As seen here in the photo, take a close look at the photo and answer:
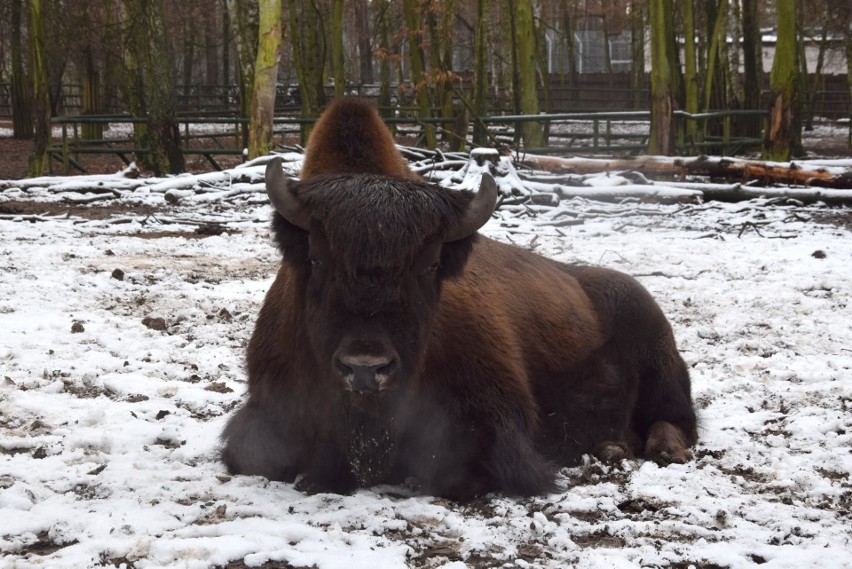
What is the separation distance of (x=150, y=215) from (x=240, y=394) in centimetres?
750

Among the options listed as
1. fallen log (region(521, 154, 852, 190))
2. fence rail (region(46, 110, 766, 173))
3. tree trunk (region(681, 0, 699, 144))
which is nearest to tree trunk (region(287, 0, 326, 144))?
fence rail (region(46, 110, 766, 173))

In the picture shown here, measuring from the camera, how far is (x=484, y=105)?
77.4 feet

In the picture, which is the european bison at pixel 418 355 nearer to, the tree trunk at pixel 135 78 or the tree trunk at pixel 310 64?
the tree trunk at pixel 135 78

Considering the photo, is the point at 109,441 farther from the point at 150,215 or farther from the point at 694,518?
the point at 150,215

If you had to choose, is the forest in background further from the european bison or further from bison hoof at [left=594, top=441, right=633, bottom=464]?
bison hoof at [left=594, top=441, right=633, bottom=464]

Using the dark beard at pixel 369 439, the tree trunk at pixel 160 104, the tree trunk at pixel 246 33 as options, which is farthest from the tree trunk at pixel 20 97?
the dark beard at pixel 369 439

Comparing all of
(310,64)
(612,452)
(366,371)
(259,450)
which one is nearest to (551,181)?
(612,452)

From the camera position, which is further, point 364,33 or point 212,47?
point 212,47

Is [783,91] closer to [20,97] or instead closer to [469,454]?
[469,454]

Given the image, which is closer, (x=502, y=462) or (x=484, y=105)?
(x=502, y=462)

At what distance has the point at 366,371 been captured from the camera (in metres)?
3.40

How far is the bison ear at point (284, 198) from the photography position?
12.3ft

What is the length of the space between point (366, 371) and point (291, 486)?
3.16 ft

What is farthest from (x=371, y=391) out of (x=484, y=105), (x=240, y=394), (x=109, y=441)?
(x=484, y=105)
